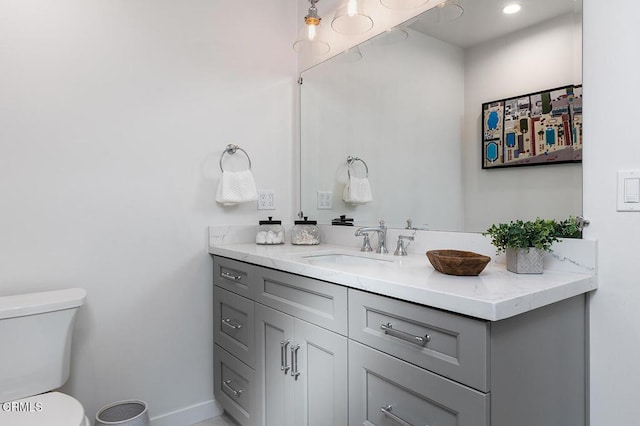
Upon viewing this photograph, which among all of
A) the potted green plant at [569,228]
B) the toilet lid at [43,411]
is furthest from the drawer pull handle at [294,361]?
the potted green plant at [569,228]

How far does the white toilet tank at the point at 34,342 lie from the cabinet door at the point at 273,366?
72 centimetres

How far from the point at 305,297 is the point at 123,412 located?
1073 millimetres

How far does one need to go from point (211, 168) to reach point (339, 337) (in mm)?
1215

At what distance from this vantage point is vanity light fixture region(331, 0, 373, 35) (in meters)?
1.89

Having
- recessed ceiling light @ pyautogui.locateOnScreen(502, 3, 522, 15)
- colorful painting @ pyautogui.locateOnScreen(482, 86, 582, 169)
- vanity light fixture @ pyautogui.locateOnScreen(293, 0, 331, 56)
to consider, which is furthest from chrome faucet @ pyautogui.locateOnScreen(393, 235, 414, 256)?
vanity light fixture @ pyautogui.locateOnScreen(293, 0, 331, 56)

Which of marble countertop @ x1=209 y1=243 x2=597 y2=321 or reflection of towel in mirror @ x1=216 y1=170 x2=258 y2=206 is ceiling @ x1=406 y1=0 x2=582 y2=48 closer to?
marble countertop @ x1=209 y1=243 x2=597 y2=321

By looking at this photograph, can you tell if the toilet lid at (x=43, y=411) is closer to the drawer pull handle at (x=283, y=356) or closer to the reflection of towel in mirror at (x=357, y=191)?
the drawer pull handle at (x=283, y=356)

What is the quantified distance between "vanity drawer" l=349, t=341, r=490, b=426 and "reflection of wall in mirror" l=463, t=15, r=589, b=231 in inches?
27.2

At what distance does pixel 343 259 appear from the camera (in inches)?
70.2

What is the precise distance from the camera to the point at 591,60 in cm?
118

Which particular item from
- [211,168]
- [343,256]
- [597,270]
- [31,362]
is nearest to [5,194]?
[31,362]

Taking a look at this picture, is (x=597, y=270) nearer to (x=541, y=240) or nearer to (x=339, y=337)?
(x=541, y=240)

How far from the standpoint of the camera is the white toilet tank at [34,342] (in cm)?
135

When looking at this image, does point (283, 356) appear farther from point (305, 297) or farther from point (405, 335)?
point (405, 335)
